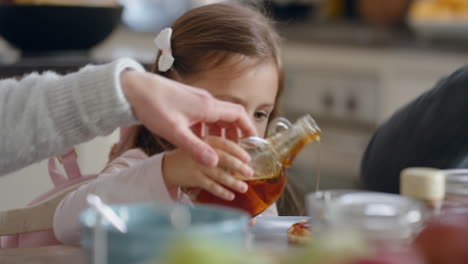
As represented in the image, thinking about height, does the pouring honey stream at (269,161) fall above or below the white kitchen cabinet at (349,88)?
above

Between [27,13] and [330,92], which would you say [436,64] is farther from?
[27,13]

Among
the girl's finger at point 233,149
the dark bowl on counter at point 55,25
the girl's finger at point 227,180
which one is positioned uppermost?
the girl's finger at point 233,149

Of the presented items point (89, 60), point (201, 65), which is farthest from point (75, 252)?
point (89, 60)

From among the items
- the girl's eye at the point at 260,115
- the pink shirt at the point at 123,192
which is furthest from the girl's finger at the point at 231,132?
the girl's eye at the point at 260,115

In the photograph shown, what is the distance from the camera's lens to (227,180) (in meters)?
0.88

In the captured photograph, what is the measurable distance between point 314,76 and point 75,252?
3.45 meters

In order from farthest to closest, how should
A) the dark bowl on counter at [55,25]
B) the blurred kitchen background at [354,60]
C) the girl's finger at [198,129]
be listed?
the blurred kitchen background at [354,60]
the dark bowl on counter at [55,25]
the girl's finger at [198,129]

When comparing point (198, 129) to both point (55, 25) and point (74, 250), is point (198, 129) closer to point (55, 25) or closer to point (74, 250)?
point (74, 250)

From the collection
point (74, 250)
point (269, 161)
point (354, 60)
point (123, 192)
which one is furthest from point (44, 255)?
point (354, 60)

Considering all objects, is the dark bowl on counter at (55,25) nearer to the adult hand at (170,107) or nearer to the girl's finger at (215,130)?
the girl's finger at (215,130)

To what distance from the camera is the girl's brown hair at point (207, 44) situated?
1.43 metres

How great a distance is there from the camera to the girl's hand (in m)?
0.87

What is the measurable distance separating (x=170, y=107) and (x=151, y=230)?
0.25 m

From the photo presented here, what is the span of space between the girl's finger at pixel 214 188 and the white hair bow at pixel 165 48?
0.49 m
